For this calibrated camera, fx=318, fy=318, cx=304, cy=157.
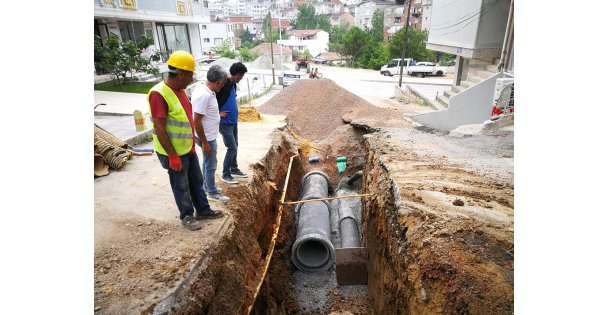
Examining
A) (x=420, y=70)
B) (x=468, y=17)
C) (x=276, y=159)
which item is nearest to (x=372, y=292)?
(x=276, y=159)

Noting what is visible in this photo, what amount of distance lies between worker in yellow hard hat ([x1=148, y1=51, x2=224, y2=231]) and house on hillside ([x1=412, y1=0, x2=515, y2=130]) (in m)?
8.15

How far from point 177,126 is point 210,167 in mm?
1194

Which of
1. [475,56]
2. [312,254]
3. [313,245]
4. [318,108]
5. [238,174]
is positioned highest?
[475,56]

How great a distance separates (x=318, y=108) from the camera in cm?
1443

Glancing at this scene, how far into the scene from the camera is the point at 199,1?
67.9 feet

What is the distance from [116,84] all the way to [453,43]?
49.0ft

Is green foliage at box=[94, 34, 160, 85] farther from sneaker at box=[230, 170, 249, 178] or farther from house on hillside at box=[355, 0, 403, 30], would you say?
house on hillside at box=[355, 0, 403, 30]

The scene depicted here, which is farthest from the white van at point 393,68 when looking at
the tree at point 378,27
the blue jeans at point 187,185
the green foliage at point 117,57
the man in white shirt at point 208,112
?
the blue jeans at point 187,185

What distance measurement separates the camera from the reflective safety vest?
3.18 m

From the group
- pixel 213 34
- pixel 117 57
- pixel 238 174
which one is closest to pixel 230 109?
pixel 238 174

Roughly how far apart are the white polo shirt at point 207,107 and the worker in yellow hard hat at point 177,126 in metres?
0.47

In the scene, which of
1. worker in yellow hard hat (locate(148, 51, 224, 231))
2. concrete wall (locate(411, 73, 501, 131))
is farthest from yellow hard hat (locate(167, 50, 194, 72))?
concrete wall (locate(411, 73, 501, 131))

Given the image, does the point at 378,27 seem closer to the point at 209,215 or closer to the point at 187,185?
the point at 209,215

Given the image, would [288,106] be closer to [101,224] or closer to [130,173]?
[130,173]
